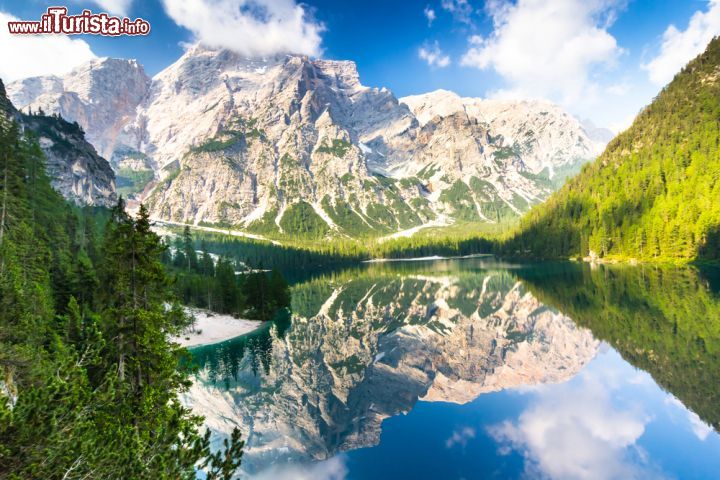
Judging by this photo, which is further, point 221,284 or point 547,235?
point 547,235

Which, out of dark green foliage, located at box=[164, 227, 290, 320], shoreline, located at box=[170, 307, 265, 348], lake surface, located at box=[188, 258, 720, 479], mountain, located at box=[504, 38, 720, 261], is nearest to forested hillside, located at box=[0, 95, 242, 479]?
lake surface, located at box=[188, 258, 720, 479]

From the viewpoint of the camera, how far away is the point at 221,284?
90.4 m

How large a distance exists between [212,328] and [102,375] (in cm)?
6048

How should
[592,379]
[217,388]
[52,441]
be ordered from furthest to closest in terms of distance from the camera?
1. [217,388]
2. [592,379]
3. [52,441]

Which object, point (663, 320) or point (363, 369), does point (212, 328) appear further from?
point (663, 320)

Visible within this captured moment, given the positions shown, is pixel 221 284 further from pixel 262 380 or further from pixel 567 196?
pixel 567 196

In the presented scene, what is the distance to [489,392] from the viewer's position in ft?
129

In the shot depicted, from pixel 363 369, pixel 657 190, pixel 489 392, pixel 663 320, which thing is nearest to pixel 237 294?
pixel 363 369

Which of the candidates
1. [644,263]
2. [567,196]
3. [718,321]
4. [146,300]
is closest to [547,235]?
[567,196]

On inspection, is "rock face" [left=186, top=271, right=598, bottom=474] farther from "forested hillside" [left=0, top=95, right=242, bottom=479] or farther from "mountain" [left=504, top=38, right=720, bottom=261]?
"mountain" [left=504, top=38, right=720, bottom=261]

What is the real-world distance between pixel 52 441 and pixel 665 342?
177 ft

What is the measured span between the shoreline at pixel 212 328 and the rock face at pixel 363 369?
769cm

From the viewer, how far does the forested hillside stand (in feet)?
27.0

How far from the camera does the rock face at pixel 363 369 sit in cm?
3412
